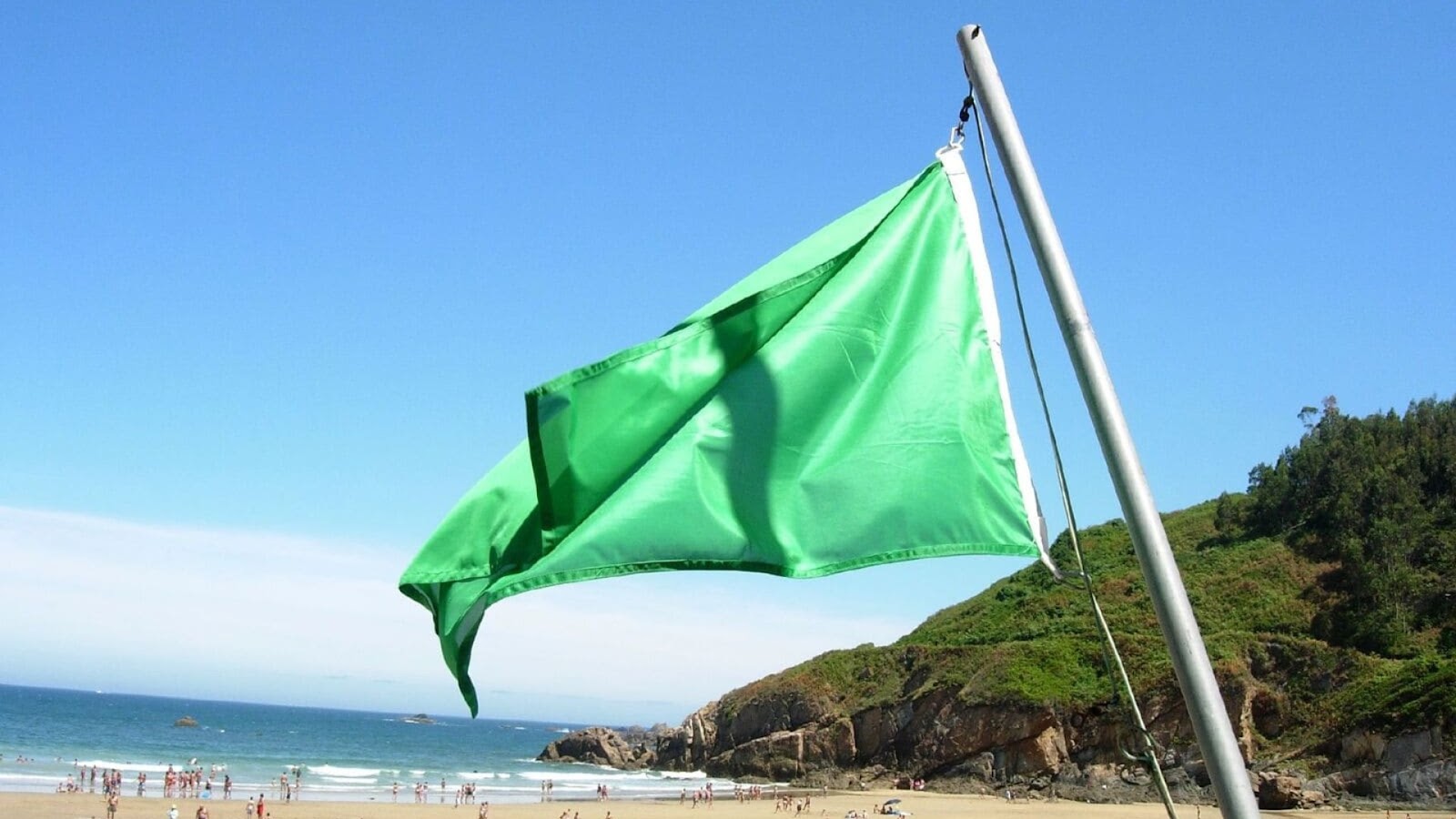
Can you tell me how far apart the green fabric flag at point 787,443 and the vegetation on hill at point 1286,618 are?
44.8m

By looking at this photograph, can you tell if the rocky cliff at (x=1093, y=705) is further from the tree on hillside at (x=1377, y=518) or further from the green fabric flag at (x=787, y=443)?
the green fabric flag at (x=787, y=443)

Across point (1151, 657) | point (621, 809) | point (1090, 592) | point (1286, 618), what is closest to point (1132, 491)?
point (1090, 592)

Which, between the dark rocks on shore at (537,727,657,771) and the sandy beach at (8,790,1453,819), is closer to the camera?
the sandy beach at (8,790,1453,819)

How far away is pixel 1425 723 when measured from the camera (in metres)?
43.2

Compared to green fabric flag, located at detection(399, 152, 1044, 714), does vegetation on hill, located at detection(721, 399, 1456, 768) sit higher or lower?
higher

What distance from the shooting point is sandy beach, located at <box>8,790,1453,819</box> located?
142 feet

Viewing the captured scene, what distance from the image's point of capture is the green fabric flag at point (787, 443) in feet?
13.5

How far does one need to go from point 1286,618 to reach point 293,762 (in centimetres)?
6482

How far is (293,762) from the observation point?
8831cm

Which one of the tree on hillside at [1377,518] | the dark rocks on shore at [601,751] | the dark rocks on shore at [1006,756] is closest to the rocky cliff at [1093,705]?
the dark rocks on shore at [1006,756]

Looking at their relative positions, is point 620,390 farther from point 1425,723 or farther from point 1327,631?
point 1327,631

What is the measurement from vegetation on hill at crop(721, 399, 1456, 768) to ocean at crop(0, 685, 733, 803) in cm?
1435

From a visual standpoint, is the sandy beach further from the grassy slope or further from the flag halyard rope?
the flag halyard rope

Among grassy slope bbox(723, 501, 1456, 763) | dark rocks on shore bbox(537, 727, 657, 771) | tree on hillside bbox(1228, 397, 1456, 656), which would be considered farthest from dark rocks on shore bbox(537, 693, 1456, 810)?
dark rocks on shore bbox(537, 727, 657, 771)
